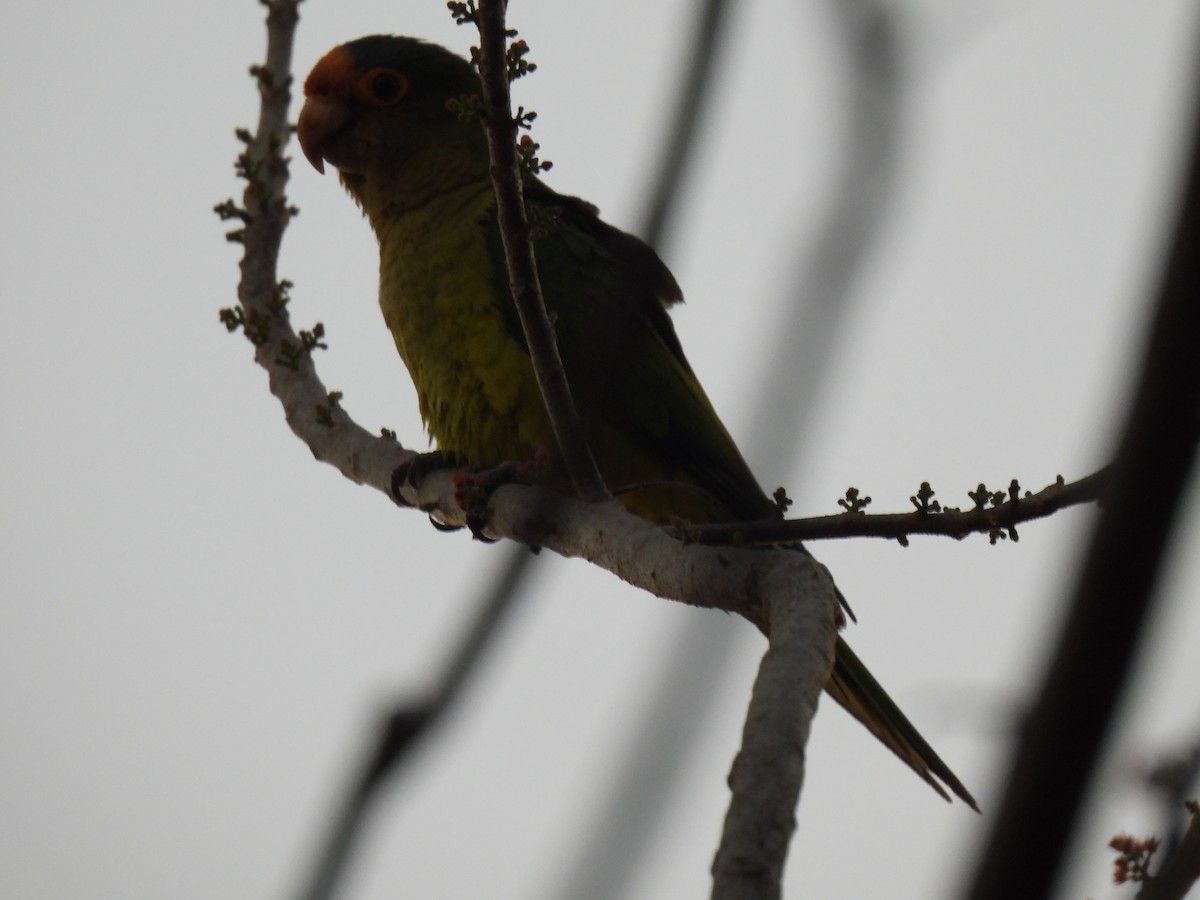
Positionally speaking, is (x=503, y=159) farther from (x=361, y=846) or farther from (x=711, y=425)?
(x=711, y=425)

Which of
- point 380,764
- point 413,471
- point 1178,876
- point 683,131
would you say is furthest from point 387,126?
point 380,764

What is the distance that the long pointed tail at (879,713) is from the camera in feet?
10.7

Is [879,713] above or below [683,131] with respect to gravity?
above

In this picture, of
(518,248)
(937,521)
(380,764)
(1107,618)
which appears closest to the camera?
(1107,618)

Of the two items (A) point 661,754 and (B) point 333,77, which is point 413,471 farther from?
(A) point 661,754

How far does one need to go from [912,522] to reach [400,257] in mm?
2812

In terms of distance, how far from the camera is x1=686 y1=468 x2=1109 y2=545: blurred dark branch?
2051mm

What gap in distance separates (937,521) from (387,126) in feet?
11.0

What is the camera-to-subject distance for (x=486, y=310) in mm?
4105

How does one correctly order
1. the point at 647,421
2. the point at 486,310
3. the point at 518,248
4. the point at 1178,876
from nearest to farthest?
the point at 1178,876, the point at 518,248, the point at 647,421, the point at 486,310

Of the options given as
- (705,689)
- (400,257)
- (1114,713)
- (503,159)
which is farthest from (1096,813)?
(400,257)

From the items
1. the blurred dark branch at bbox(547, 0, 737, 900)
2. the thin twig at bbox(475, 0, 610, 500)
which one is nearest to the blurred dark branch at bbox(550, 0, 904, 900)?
the blurred dark branch at bbox(547, 0, 737, 900)

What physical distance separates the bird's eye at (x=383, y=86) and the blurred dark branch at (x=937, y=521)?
317 centimetres

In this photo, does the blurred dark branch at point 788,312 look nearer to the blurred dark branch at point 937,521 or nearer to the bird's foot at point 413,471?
the blurred dark branch at point 937,521
